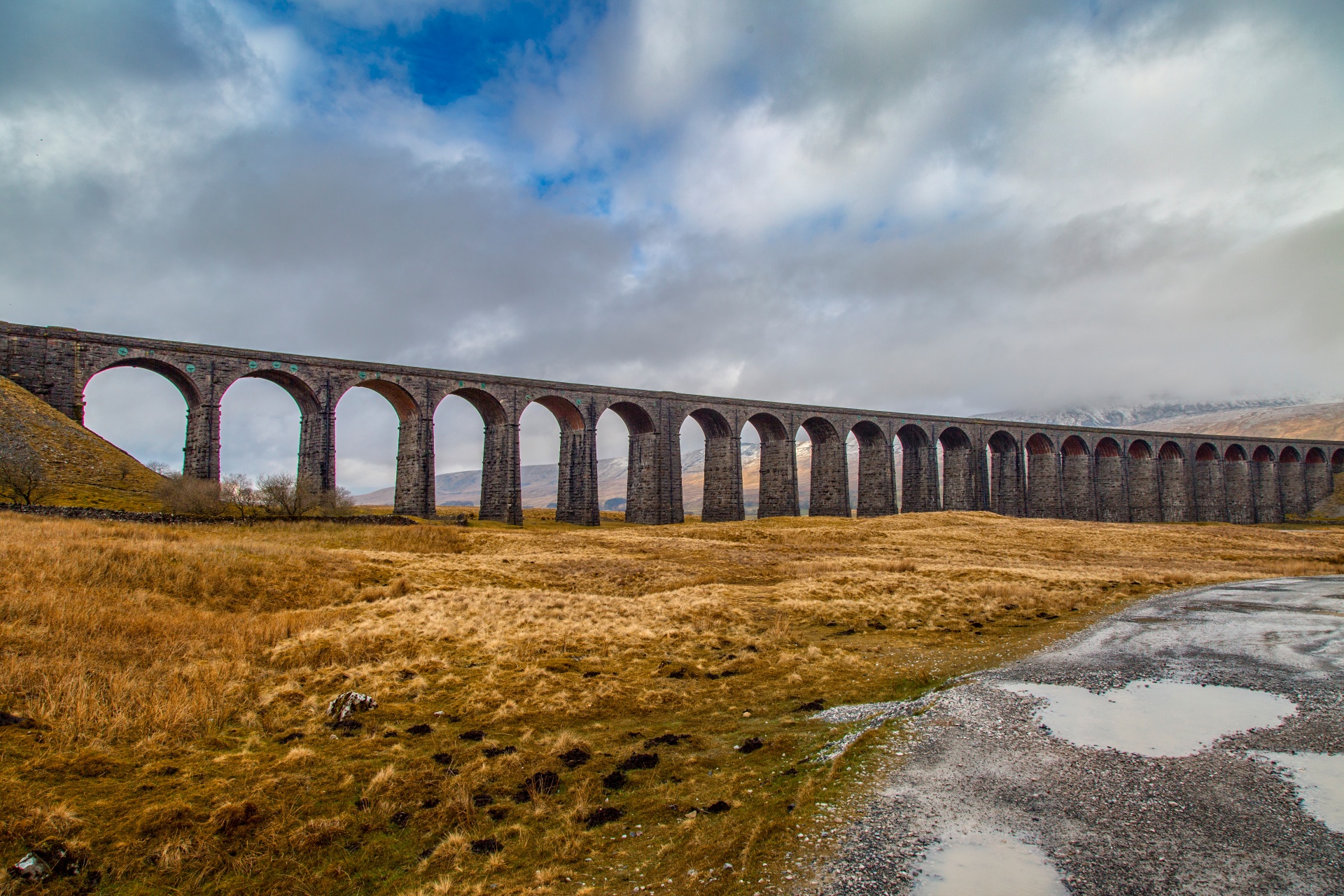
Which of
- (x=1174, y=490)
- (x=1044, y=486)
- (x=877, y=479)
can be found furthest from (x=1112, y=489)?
(x=877, y=479)

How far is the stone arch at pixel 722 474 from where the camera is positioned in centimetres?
6003

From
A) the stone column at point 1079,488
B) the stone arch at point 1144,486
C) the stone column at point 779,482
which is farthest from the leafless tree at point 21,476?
the stone arch at point 1144,486

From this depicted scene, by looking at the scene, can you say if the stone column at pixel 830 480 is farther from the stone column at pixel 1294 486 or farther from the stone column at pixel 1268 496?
the stone column at pixel 1294 486

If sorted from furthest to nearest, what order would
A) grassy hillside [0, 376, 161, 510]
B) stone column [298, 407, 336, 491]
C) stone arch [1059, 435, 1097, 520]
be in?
stone arch [1059, 435, 1097, 520]
stone column [298, 407, 336, 491]
grassy hillside [0, 376, 161, 510]

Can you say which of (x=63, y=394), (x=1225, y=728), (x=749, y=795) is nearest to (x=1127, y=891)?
(x=749, y=795)

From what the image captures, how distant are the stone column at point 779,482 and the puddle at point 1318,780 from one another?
5546cm

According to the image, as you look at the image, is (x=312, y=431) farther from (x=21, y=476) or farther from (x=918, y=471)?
(x=918, y=471)

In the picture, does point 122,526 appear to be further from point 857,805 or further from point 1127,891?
point 1127,891

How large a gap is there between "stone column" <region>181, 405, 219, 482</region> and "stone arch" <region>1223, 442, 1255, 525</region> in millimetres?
116642

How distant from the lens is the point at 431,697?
34.8 feet

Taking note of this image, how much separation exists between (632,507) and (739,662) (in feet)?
146

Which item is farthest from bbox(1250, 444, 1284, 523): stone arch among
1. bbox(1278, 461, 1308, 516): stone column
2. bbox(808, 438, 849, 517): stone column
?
bbox(808, 438, 849, 517): stone column

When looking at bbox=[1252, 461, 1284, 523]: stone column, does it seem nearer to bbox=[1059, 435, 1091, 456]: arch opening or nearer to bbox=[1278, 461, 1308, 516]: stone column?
bbox=[1278, 461, 1308, 516]: stone column

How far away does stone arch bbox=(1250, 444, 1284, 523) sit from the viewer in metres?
94.8
